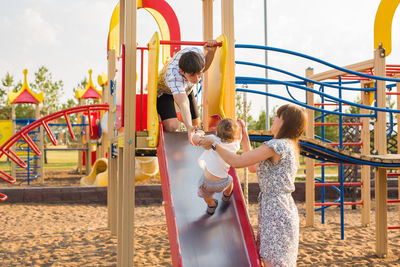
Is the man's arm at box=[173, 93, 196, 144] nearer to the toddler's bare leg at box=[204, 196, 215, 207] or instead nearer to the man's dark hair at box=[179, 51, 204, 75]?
the man's dark hair at box=[179, 51, 204, 75]

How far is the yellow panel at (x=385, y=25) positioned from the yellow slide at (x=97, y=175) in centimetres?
832

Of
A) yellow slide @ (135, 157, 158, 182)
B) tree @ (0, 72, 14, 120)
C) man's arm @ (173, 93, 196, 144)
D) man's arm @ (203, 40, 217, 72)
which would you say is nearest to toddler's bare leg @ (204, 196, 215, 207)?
man's arm @ (173, 93, 196, 144)

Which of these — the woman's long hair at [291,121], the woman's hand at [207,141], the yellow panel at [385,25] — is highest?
the yellow panel at [385,25]

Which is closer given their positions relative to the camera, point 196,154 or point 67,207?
point 196,154

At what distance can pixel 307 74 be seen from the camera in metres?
7.93

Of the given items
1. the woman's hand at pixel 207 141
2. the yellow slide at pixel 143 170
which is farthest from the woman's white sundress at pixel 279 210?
the yellow slide at pixel 143 170

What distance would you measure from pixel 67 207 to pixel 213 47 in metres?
7.02

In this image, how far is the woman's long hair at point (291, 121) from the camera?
259 centimetres

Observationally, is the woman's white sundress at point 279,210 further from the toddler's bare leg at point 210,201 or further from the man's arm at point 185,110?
the man's arm at point 185,110

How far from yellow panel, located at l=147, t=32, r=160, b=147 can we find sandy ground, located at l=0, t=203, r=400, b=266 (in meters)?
2.05

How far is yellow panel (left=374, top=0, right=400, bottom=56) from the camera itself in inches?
242

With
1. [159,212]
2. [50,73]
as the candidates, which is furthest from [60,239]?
[50,73]

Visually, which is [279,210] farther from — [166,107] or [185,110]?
[166,107]

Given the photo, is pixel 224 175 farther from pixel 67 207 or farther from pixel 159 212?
pixel 67 207
